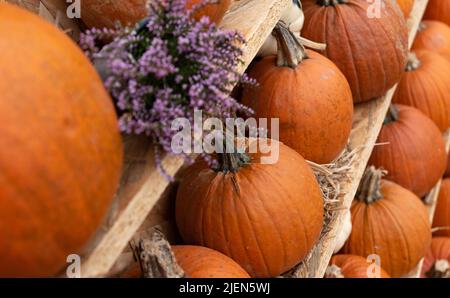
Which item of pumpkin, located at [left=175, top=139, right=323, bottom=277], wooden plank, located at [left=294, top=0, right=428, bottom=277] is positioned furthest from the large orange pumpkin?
wooden plank, located at [left=294, top=0, right=428, bottom=277]

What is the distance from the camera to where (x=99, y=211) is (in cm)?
79

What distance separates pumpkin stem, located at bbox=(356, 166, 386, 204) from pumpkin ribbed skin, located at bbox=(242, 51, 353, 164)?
34 centimetres

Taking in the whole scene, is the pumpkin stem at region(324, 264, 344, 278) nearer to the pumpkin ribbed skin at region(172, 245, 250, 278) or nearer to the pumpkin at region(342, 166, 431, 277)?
the pumpkin at region(342, 166, 431, 277)

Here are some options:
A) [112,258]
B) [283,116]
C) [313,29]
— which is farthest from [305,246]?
[313,29]

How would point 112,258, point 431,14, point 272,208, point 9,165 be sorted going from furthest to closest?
point 431,14
point 272,208
point 112,258
point 9,165

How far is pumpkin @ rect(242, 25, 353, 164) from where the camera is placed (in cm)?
144

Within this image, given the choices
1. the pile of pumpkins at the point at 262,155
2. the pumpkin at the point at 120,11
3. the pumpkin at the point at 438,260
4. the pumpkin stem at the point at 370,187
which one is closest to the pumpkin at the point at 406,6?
the pile of pumpkins at the point at 262,155

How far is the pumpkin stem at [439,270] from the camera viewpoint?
218 centimetres

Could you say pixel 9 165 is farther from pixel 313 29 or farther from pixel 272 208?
pixel 313 29

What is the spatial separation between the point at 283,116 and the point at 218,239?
0.36 metres

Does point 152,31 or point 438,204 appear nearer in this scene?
point 152,31

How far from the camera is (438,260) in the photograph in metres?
2.25

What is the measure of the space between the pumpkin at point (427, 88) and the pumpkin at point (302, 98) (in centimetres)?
90

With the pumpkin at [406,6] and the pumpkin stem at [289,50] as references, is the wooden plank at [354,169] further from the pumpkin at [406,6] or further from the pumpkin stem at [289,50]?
the pumpkin at [406,6]
